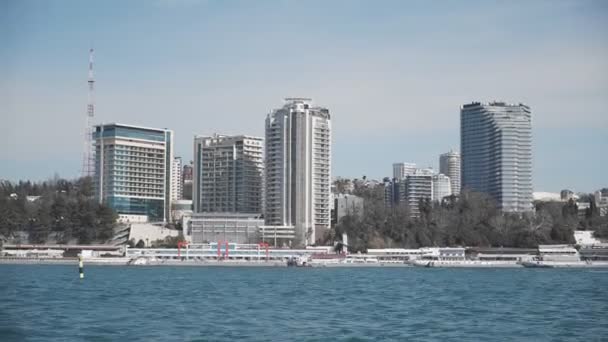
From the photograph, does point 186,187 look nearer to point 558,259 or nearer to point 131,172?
point 131,172

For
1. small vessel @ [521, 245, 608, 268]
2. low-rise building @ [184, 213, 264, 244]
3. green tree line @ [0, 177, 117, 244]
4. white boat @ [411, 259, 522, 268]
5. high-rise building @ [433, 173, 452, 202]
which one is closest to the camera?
small vessel @ [521, 245, 608, 268]

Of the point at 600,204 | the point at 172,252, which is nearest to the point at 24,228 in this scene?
the point at 172,252

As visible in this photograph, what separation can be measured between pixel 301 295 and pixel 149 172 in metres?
71.0

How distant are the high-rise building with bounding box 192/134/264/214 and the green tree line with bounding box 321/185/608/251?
14.0 meters

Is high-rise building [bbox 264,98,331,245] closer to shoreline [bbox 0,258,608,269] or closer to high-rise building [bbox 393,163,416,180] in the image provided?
shoreline [bbox 0,258,608,269]

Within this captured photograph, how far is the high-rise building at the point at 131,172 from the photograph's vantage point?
9831 cm

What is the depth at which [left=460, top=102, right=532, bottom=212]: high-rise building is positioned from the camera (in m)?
115

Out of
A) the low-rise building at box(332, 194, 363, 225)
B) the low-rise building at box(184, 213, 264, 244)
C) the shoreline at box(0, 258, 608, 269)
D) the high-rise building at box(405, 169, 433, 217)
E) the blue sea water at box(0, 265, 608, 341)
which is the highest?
the high-rise building at box(405, 169, 433, 217)

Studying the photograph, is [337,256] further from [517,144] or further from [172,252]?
[517,144]

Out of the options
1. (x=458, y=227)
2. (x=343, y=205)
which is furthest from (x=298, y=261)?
(x=343, y=205)

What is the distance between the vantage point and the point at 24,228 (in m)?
85.9

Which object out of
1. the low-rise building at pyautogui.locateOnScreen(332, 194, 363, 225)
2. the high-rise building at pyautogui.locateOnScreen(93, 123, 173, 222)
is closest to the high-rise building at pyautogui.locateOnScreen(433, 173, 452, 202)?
the low-rise building at pyautogui.locateOnScreen(332, 194, 363, 225)

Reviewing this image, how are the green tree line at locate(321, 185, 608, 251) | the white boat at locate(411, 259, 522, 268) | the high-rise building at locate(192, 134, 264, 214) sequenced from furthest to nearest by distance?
the high-rise building at locate(192, 134, 264, 214) → the green tree line at locate(321, 185, 608, 251) → the white boat at locate(411, 259, 522, 268)

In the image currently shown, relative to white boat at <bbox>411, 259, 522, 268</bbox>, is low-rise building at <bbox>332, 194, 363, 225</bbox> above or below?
above
